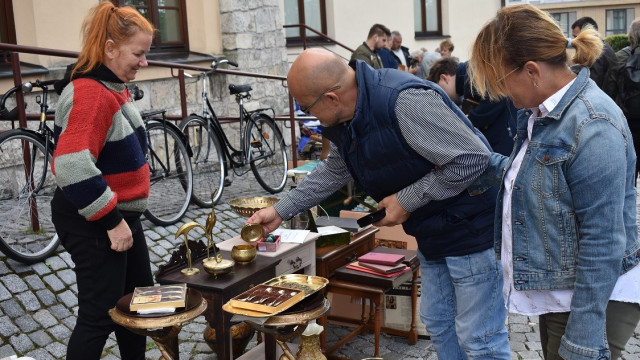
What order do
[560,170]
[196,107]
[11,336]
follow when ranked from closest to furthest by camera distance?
[560,170] < [11,336] < [196,107]

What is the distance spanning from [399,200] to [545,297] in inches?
27.4

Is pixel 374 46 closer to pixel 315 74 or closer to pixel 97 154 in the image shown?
pixel 97 154

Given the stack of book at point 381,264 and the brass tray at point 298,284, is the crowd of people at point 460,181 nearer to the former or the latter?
the brass tray at point 298,284

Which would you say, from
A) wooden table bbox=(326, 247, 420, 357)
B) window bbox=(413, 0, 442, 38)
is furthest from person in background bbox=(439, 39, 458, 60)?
wooden table bbox=(326, 247, 420, 357)

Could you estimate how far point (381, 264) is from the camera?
445 centimetres

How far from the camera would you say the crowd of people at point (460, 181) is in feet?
6.84

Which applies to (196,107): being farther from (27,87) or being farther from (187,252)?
(187,252)

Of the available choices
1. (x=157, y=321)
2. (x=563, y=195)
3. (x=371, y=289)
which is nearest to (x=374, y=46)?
(x=371, y=289)

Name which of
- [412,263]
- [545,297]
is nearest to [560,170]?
[545,297]

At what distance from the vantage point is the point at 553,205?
2.13m

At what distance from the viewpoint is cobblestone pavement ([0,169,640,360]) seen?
4.16 m

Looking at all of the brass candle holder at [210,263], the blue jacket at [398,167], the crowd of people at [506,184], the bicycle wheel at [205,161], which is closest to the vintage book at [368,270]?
the brass candle holder at [210,263]

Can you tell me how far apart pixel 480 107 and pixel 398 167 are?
8.05 ft

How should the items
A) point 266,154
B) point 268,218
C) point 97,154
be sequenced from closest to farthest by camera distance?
point 97,154 → point 268,218 → point 266,154
